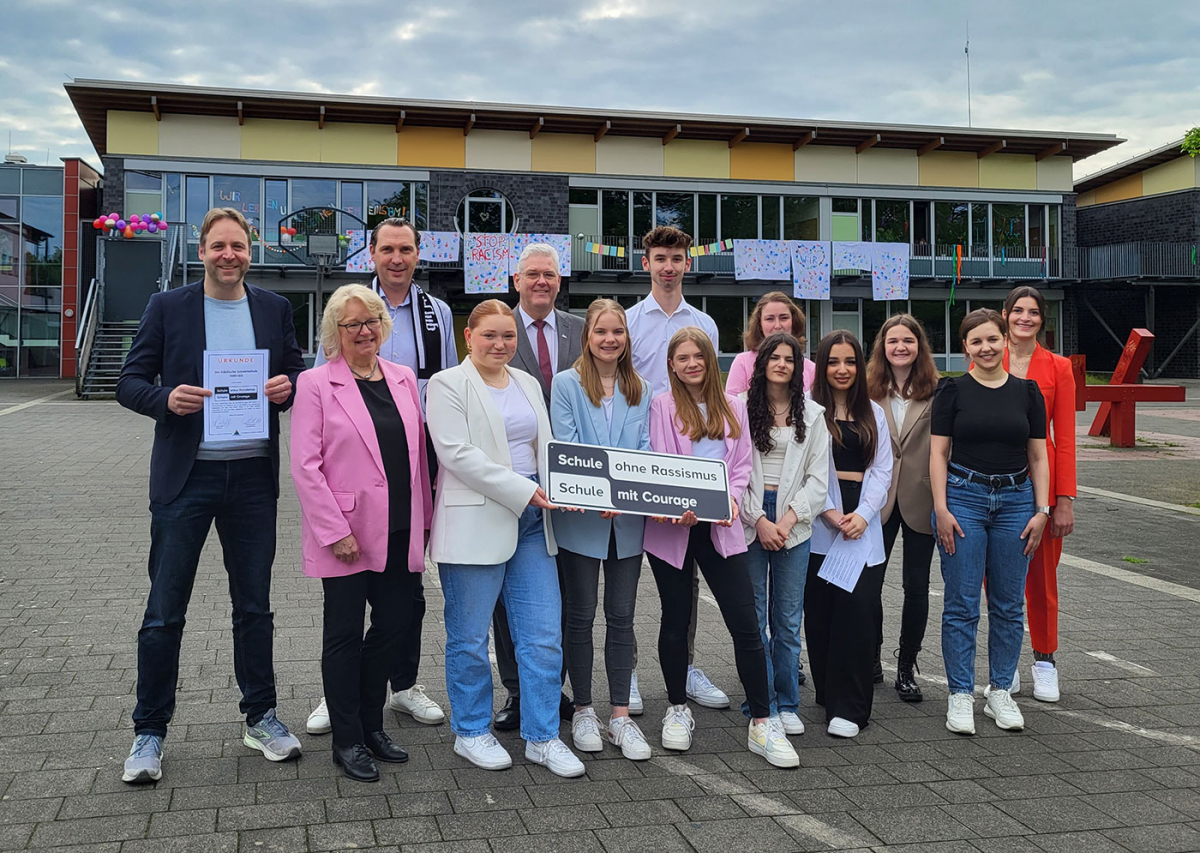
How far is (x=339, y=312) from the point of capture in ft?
13.1

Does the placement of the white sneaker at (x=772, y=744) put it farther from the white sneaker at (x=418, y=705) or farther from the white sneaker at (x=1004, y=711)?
the white sneaker at (x=418, y=705)

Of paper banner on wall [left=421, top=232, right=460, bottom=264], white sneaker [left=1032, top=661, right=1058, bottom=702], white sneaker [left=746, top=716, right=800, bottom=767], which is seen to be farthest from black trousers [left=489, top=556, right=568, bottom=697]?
paper banner on wall [left=421, top=232, right=460, bottom=264]

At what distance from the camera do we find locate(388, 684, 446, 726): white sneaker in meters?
4.54

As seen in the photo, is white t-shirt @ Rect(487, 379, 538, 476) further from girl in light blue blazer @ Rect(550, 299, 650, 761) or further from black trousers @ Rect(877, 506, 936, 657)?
black trousers @ Rect(877, 506, 936, 657)

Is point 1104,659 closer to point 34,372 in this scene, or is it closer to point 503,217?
point 503,217

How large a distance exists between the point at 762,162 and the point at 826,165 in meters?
2.18

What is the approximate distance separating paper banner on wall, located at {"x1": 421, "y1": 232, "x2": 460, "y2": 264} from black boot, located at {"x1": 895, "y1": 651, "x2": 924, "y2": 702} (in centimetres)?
2516

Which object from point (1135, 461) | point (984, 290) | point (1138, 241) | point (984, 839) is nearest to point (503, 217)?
point (984, 290)

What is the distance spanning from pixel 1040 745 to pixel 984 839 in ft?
3.62

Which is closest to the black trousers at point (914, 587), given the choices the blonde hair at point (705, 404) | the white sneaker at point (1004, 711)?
the white sneaker at point (1004, 711)

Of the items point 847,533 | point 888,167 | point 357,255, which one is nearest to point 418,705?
point 847,533

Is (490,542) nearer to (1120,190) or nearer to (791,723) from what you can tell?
(791,723)

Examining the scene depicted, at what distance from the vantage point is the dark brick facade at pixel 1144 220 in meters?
35.2

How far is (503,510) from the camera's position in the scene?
13.4ft
